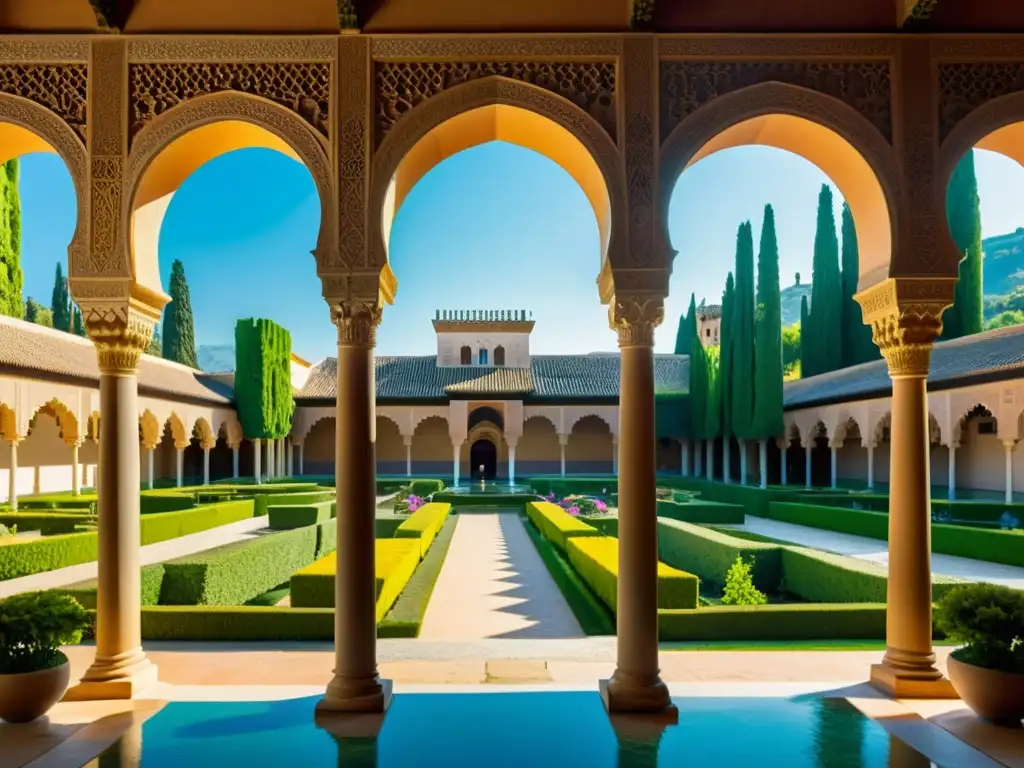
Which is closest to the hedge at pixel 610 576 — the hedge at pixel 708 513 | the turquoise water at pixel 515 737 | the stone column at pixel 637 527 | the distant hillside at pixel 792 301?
the stone column at pixel 637 527

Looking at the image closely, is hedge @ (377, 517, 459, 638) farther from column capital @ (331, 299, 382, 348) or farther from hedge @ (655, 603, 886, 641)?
column capital @ (331, 299, 382, 348)

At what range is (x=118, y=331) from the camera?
6.16m

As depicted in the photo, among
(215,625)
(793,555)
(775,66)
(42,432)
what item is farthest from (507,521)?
(775,66)

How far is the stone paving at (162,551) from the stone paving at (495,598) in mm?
5499

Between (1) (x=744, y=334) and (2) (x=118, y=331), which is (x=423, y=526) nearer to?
(2) (x=118, y=331)

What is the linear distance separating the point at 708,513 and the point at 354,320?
18.4m

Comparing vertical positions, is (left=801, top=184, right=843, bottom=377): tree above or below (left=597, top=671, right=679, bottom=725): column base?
above

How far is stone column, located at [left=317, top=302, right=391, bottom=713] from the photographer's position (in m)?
5.78

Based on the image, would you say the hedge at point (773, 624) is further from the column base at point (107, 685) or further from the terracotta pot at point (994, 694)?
the column base at point (107, 685)

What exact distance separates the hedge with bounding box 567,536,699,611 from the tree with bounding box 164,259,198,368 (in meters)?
40.5

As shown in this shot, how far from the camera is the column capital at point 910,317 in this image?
6.08m

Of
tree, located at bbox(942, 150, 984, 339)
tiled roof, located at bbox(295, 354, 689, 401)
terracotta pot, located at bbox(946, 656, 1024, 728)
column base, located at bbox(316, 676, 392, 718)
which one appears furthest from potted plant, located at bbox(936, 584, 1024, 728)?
tiled roof, located at bbox(295, 354, 689, 401)

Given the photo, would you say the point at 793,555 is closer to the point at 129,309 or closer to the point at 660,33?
the point at 660,33

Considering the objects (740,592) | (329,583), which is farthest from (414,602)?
(740,592)
